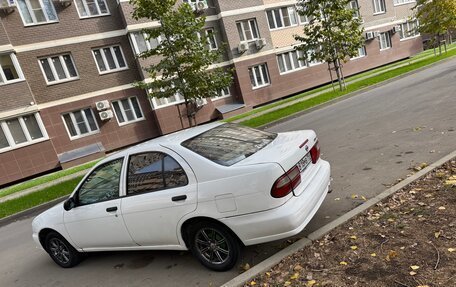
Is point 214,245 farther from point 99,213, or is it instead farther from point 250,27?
point 250,27

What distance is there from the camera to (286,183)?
334 cm

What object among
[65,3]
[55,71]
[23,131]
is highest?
[65,3]

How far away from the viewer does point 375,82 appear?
17.2 meters

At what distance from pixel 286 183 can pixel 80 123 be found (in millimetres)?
17469

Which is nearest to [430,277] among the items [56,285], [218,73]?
[56,285]

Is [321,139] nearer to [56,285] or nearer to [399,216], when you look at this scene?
[399,216]

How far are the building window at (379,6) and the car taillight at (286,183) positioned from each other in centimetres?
3111

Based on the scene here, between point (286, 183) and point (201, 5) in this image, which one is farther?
point (201, 5)

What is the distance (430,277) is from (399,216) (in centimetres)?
114

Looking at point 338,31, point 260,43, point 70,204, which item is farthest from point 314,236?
point 260,43

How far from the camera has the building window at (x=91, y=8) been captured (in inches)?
711

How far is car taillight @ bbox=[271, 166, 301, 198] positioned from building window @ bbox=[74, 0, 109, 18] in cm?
1854

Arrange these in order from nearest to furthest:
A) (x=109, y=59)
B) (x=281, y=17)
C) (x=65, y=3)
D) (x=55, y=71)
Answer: (x=65, y=3) < (x=55, y=71) < (x=109, y=59) < (x=281, y=17)

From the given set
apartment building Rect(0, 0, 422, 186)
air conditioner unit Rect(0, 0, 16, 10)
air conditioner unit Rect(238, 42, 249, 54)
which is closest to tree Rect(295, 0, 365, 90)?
air conditioner unit Rect(238, 42, 249, 54)
